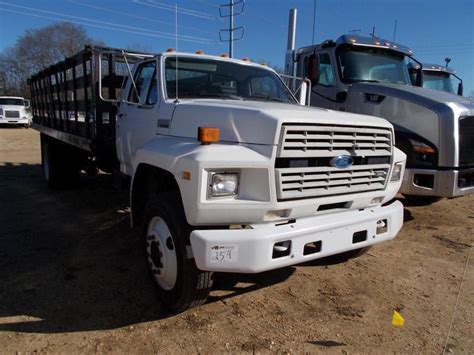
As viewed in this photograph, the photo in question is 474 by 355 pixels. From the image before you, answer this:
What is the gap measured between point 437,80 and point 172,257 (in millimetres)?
10369

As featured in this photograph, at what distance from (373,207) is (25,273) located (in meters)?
3.42

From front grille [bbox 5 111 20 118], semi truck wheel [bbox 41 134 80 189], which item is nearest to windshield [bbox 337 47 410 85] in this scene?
semi truck wheel [bbox 41 134 80 189]

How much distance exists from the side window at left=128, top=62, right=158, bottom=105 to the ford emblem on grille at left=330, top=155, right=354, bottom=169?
201 centimetres

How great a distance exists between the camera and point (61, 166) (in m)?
7.87

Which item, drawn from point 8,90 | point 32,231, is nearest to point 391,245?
point 32,231

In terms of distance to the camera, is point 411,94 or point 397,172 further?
point 411,94

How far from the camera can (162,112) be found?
3852 mm

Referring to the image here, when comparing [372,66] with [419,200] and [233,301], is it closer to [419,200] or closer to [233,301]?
[419,200]

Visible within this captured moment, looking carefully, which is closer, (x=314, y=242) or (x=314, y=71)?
(x=314, y=242)

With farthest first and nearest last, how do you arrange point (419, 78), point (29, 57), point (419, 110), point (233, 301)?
point (29, 57) → point (419, 78) → point (419, 110) → point (233, 301)

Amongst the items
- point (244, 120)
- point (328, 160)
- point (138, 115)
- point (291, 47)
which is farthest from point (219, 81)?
point (291, 47)

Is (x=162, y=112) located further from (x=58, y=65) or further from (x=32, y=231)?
(x=58, y=65)

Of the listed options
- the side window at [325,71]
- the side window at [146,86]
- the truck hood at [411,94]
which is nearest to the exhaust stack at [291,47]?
the side window at [325,71]

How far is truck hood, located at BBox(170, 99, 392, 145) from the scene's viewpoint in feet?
9.25
